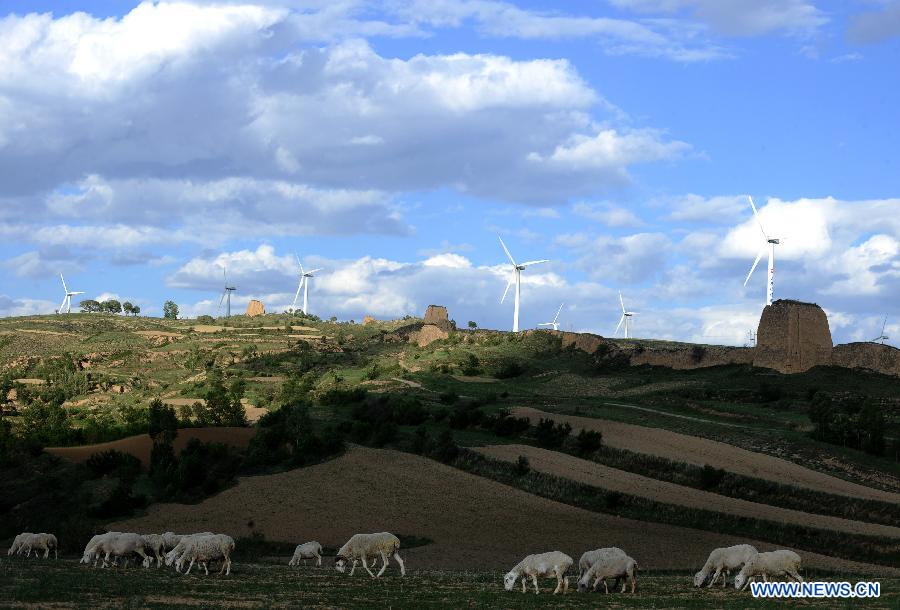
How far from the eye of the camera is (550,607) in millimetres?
26453

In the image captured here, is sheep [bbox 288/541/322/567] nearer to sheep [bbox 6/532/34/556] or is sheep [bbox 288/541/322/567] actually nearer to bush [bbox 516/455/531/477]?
sheep [bbox 6/532/34/556]

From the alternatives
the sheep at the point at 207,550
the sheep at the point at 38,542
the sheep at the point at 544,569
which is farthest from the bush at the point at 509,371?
the sheep at the point at 544,569

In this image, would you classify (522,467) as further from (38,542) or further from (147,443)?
(38,542)

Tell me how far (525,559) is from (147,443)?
50.3m

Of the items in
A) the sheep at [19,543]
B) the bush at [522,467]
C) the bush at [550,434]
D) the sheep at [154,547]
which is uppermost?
the bush at [550,434]

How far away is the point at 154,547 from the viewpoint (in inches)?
1483

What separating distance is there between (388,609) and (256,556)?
2111 centimetres

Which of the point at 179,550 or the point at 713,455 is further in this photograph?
the point at 713,455

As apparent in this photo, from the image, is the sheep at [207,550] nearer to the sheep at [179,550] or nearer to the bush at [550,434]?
the sheep at [179,550]

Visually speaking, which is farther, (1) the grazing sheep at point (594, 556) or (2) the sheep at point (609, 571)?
(1) the grazing sheep at point (594, 556)

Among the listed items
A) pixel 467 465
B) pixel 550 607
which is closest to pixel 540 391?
pixel 467 465

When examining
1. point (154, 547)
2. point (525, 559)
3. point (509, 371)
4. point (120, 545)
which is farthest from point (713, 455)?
point (509, 371)

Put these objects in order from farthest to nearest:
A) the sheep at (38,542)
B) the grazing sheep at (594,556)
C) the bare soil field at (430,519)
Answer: the bare soil field at (430,519) → the sheep at (38,542) → the grazing sheep at (594,556)

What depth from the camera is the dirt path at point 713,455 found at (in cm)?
5956
